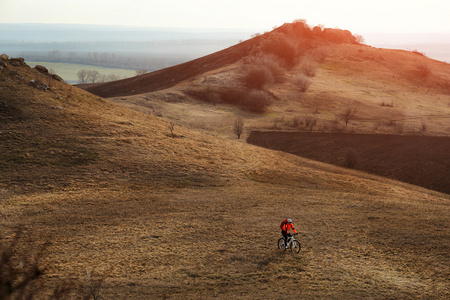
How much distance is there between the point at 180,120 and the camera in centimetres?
6334

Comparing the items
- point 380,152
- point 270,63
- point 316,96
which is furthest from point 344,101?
point 380,152

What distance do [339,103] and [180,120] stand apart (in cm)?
4198

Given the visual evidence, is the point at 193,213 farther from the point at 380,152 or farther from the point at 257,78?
the point at 257,78

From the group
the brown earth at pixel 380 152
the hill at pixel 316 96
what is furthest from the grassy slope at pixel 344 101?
the brown earth at pixel 380 152

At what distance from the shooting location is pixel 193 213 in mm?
24578

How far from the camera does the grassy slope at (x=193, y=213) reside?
16688 millimetres

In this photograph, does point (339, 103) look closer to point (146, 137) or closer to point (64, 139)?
point (146, 137)

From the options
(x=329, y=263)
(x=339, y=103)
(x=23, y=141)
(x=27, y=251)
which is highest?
(x=339, y=103)

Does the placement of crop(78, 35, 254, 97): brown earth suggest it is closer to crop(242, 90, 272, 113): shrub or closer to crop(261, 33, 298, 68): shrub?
crop(261, 33, 298, 68): shrub

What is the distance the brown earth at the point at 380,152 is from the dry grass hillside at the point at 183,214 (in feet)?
21.6

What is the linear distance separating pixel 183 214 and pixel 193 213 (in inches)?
29.8

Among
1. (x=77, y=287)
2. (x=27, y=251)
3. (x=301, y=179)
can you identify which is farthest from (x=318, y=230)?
(x=27, y=251)

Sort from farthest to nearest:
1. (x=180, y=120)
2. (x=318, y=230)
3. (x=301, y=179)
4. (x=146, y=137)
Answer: (x=180, y=120) → (x=146, y=137) → (x=301, y=179) → (x=318, y=230)

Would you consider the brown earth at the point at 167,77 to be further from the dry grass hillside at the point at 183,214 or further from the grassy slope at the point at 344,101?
the dry grass hillside at the point at 183,214
